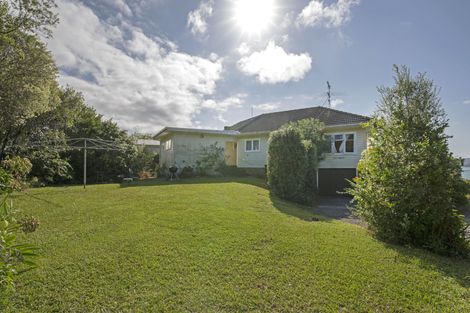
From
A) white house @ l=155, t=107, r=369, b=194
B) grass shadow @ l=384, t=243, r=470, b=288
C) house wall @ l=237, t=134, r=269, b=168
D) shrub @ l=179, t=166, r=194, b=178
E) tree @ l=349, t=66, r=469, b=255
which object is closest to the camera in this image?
grass shadow @ l=384, t=243, r=470, b=288

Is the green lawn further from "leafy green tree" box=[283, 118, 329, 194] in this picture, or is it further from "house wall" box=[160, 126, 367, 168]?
"house wall" box=[160, 126, 367, 168]

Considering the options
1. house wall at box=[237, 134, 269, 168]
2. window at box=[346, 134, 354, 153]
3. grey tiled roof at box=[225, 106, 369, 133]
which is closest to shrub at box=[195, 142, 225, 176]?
house wall at box=[237, 134, 269, 168]

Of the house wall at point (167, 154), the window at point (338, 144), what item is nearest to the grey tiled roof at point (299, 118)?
the window at point (338, 144)

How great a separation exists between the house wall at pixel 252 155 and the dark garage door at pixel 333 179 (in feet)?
14.6

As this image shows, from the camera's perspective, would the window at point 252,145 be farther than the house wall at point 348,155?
Yes

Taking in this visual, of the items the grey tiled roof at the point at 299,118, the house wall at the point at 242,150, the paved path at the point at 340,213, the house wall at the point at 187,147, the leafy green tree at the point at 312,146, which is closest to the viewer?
the paved path at the point at 340,213

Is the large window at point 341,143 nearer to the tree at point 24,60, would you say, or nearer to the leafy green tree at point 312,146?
the leafy green tree at point 312,146

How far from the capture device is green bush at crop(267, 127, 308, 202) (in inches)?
464

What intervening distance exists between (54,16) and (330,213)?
1290 cm

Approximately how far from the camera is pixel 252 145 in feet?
65.1

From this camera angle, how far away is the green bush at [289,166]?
1177 centimetres

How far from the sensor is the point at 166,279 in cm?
388

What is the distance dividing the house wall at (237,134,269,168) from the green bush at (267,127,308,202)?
6392 millimetres

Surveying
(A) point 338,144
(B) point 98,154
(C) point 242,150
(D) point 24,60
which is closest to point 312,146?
(A) point 338,144
